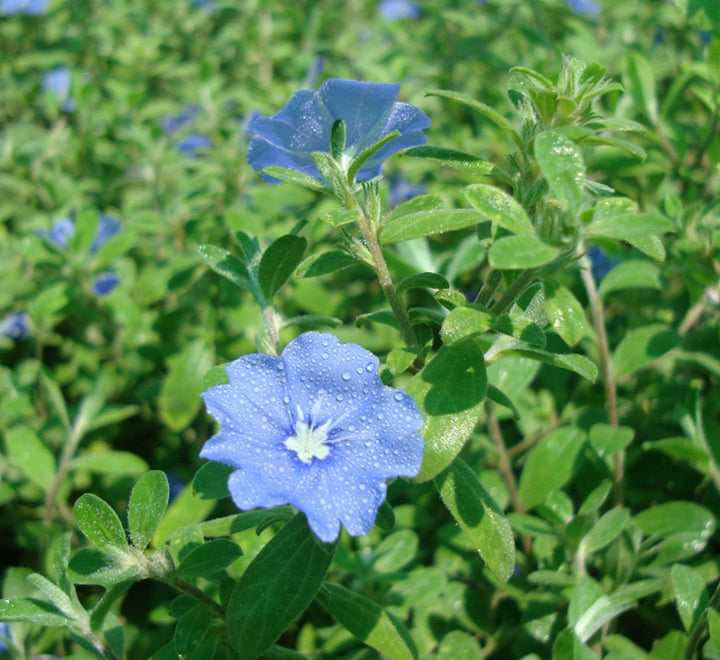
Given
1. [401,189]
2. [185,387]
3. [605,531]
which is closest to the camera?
[605,531]

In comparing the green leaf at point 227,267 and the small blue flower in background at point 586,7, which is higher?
the green leaf at point 227,267

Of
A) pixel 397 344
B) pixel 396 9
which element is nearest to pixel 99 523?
pixel 397 344

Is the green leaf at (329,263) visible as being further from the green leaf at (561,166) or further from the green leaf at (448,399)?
the green leaf at (561,166)

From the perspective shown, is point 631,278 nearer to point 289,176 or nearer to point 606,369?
point 606,369

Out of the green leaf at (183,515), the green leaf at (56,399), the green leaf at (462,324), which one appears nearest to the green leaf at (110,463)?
the green leaf at (56,399)

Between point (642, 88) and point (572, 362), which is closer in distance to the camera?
point (572, 362)

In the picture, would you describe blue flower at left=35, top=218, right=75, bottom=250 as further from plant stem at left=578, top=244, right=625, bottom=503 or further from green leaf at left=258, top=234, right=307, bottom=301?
plant stem at left=578, top=244, right=625, bottom=503
